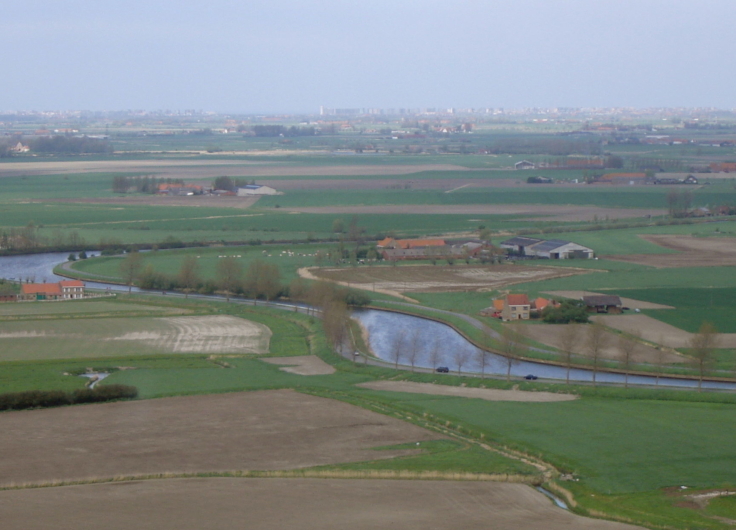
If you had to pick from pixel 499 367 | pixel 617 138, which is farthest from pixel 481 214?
pixel 617 138

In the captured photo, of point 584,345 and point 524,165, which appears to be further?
point 524,165

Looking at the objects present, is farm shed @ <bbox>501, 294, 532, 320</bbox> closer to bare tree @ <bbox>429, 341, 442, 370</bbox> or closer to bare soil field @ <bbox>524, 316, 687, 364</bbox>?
bare soil field @ <bbox>524, 316, 687, 364</bbox>

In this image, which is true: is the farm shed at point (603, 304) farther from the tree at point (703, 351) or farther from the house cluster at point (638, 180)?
the house cluster at point (638, 180)

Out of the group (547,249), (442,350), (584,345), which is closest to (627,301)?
(584,345)

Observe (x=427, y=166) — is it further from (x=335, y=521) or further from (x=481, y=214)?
(x=335, y=521)

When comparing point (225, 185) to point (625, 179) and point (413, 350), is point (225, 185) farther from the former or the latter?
point (413, 350)

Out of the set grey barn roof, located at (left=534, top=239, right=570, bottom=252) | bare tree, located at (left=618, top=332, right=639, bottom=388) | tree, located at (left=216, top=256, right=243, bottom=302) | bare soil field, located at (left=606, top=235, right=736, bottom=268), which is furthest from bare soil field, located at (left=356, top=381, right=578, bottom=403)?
grey barn roof, located at (left=534, top=239, right=570, bottom=252)
